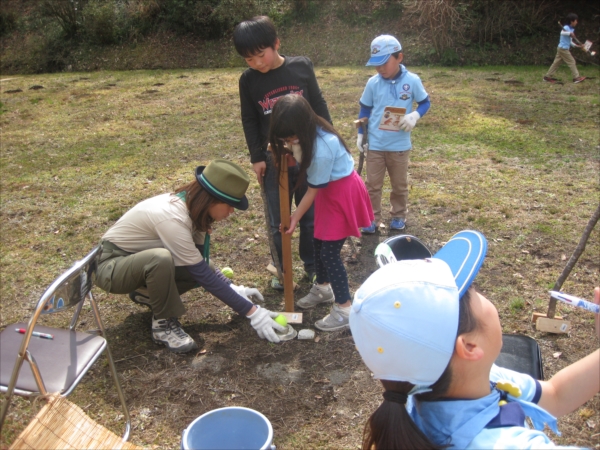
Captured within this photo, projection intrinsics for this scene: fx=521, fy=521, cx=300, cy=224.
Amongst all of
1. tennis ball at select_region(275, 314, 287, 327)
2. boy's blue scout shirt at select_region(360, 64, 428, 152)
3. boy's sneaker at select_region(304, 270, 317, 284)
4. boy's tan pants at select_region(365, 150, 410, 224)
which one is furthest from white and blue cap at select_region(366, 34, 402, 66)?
tennis ball at select_region(275, 314, 287, 327)

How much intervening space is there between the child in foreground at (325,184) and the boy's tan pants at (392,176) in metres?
1.18

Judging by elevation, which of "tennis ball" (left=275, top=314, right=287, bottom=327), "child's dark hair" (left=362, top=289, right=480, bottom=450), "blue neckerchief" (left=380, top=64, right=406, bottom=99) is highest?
"blue neckerchief" (left=380, top=64, right=406, bottom=99)

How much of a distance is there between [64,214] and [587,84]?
9099 mm

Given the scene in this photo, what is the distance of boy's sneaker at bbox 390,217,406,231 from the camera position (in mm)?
4312

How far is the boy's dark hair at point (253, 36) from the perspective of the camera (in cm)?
291

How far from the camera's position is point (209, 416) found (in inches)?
71.4

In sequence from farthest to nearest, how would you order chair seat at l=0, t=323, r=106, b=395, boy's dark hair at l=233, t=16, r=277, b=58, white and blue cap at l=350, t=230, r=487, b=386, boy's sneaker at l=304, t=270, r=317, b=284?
boy's sneaker at l=304, t=270, r=317, b=284 → boy's dark hair at l=233, t=16, r=277, b=58 → chair seat at l=0, t=323, r=106, b=395 → white and blue cap at l=350, t=230, r=487, b=386

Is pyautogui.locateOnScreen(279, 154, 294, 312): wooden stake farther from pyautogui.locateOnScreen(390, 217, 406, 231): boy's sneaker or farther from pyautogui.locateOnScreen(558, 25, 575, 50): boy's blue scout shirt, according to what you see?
pyautogui.locateOnScreen(558, 25, 575, 50): boy's blue scout shirt

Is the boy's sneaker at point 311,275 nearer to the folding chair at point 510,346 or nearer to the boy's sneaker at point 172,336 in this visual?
the boy's sneaker at point 172,336

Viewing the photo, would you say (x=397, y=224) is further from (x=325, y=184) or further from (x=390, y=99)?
(x=325, y=184)

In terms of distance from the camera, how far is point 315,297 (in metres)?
3.41

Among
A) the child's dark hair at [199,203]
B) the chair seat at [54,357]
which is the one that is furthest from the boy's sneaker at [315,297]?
the chair seat at [54,357]

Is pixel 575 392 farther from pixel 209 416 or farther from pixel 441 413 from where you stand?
pixel 209 416

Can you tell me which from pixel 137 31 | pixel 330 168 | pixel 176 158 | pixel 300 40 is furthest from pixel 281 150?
pixel 137 31
